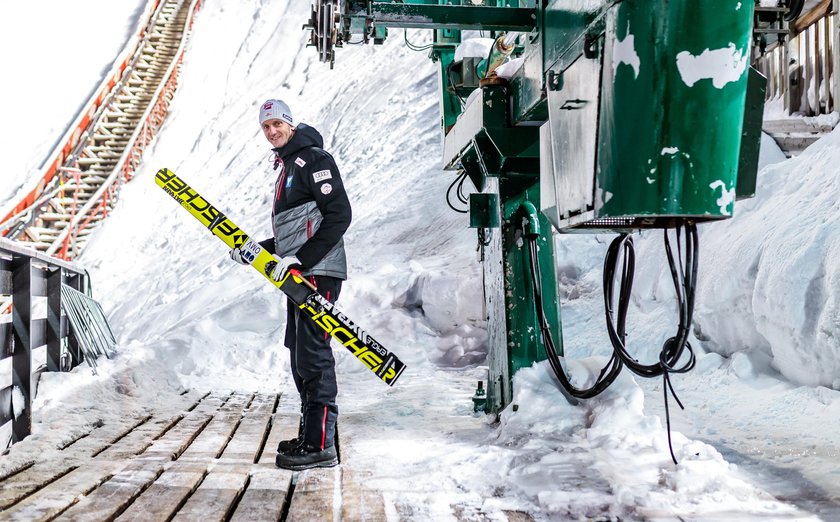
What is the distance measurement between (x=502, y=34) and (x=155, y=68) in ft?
62.4

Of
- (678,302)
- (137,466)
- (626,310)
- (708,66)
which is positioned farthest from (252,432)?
(708,66)

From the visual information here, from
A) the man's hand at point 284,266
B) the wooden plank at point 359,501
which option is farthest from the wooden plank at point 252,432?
the man's hand at point 284,266

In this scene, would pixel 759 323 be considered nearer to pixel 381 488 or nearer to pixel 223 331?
pixel 381 488

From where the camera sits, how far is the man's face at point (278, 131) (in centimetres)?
414

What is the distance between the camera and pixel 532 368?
14.9 feet

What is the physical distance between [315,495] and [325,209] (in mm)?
1442

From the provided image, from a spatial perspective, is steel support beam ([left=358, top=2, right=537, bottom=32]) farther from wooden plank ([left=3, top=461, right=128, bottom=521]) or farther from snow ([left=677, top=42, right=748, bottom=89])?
wooden plank ([left=3, top=461, right=128, bottom=521])

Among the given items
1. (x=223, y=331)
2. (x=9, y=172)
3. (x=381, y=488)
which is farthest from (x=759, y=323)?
(x=9, y=172)

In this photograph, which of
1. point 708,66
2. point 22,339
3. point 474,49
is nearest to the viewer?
point 708,66

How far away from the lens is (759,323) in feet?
17.7

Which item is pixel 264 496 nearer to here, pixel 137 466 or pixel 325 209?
pixel 137 466

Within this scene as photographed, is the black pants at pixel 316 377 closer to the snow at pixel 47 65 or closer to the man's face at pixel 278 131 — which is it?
the man's face at pixel 278 131

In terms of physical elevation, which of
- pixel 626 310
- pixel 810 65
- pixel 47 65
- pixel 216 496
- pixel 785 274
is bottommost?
pixel 216 496

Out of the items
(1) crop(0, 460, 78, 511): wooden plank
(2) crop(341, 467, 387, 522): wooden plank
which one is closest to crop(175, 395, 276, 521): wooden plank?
(2) crop(341, 467, 387, 522): wooden plank
